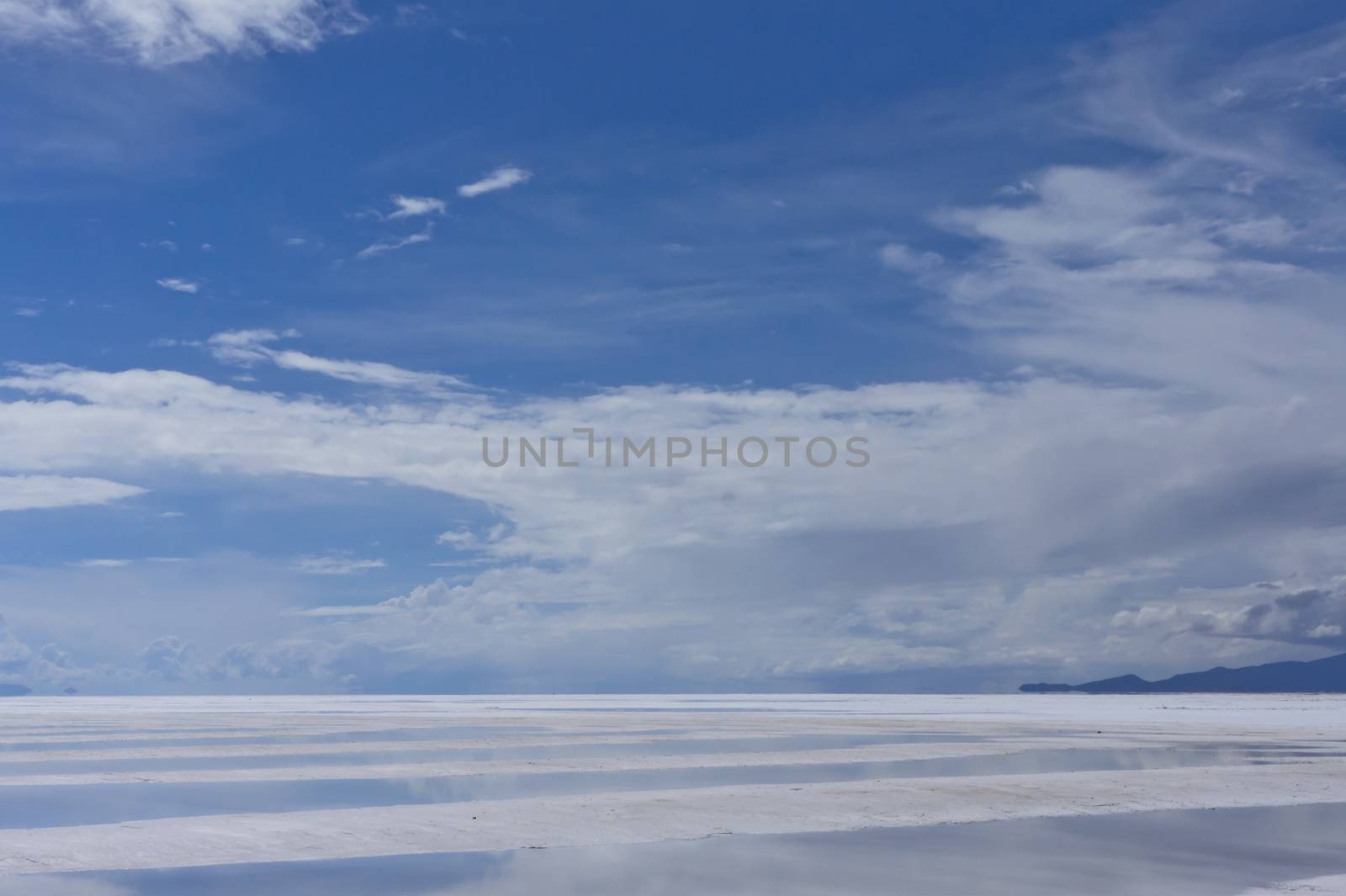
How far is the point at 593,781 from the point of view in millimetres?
33438

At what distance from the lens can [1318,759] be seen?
4159cm

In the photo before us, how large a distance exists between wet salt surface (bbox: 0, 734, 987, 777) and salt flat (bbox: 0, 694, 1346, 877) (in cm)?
17

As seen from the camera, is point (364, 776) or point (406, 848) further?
point (364, 776)

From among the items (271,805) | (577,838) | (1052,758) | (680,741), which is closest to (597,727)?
(680,741)

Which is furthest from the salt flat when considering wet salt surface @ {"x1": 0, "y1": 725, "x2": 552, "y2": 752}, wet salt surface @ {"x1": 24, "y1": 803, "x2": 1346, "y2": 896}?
wet salt surface @ {"x1": 24, "y1": 803, "x2": 1346, "y2": 896}

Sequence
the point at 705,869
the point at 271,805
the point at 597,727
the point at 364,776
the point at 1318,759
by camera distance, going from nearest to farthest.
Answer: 1. the point at 705,869
2. the point at 271,805
3. the point at 364,776
4. the point at 1318,759
5. the point at 597,727

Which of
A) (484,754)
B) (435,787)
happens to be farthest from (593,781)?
(484,754)

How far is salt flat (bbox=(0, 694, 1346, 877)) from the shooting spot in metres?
22.5

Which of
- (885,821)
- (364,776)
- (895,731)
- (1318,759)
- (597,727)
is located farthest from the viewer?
(597,727)

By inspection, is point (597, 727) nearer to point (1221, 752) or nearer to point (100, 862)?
point (1221, 752)

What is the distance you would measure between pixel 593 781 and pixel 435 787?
4.29 meters

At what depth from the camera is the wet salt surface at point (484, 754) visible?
38844 mm

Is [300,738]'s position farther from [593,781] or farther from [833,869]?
[833,869]

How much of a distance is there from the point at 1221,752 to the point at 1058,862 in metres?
28.3
